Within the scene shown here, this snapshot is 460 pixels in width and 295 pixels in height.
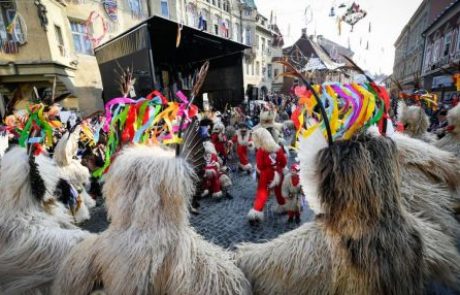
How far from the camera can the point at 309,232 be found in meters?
1.32

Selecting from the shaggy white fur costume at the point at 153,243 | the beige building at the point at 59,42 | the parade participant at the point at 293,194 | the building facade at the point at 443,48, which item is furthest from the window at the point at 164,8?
the shaggy white fur costume at the point at 153,243

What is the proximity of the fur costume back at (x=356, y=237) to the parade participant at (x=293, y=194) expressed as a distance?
2.44m

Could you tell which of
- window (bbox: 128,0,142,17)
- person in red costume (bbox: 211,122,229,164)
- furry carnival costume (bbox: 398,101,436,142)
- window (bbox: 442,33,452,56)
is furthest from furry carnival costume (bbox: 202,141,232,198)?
window (bbox: 442,33,452,56)

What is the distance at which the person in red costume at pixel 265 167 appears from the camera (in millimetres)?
3768

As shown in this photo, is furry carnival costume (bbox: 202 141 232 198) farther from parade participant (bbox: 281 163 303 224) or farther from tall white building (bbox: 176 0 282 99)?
tall white building (bbox: 176 0 282 99)

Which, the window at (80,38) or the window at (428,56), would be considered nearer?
the window at (80,38)

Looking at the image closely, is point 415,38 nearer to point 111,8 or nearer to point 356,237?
point 111,8

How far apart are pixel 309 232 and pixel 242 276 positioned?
49 cm

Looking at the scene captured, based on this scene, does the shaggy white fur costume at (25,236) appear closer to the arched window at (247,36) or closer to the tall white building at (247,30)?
the tall white building at (247,30)

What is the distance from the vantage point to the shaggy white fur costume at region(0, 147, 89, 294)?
5.14ft

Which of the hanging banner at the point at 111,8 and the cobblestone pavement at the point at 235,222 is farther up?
the hanging banner at the point at 111,8

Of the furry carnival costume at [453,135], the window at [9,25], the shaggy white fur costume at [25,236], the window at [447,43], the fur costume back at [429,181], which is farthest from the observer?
the window at [447,43]

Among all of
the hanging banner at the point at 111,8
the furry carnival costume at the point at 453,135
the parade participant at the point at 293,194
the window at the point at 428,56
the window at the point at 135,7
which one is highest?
the window at the point at 135,7

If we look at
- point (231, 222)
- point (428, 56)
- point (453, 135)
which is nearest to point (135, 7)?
point (231, 222)
